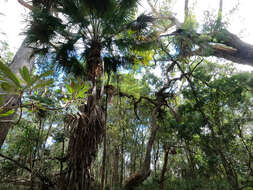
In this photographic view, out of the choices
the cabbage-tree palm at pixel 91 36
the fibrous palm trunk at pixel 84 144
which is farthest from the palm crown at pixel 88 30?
the fibrous palm trunk at pixel 84 144

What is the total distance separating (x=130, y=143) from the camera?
8961 mm

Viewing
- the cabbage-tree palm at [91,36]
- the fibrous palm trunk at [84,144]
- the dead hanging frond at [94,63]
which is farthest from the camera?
the dead hanging frond at [94,63]

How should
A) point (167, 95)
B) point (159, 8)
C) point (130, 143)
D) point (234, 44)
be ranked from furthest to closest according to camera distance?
1. point (130, 143)
2. point (159, 8)
3. point (167, 95)
4. point (234, 44)

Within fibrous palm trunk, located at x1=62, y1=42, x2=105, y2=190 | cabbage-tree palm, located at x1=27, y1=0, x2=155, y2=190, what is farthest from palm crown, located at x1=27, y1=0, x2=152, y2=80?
fibrous palm trunk, located at x1=62, y1=42, x2=105, y2=190

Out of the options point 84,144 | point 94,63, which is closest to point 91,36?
point 94,63

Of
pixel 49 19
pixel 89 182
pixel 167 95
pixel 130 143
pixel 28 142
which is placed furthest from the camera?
→ pixel 130 143

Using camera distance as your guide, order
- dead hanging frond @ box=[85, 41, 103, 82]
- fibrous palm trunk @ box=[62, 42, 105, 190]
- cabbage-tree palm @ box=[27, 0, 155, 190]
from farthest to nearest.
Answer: dead hanging frond @ box=[85, 41, 103, 82] < cabbage-tree palm @ box=[27, 0, 155, 190] < fibrous palm trunk @ box=[62, 42, 105, 190]

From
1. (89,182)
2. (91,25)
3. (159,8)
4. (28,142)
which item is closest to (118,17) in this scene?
(91,25)

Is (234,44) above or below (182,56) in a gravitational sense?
above

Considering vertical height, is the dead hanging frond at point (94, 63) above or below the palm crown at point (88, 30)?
below

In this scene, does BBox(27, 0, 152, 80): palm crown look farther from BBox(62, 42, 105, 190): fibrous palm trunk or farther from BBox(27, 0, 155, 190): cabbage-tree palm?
BBox(62, 42, 105, 190): fibrous palm trunk

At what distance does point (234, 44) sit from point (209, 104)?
1.71 meters

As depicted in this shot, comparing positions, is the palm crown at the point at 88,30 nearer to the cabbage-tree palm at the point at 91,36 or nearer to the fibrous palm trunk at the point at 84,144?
the cabbage-tree palm at the point at 91,36

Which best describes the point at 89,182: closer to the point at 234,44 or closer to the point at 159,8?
the point at 234,44
